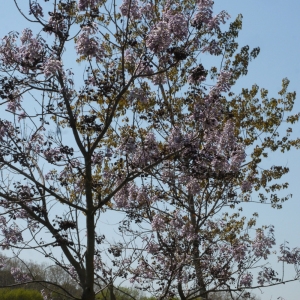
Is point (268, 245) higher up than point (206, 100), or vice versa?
point (206, 100)

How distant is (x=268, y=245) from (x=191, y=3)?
6242 mm

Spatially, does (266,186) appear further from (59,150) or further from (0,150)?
(0,150)

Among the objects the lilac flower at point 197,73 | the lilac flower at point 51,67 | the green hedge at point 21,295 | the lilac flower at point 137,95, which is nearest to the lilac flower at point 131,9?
the lilac flower at point 197,73

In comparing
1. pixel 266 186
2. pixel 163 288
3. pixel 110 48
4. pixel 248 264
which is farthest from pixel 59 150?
pixel 266 186

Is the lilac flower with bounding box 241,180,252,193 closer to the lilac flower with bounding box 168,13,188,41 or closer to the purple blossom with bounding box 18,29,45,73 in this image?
the lilac flower with bounding box 168,13,188,41

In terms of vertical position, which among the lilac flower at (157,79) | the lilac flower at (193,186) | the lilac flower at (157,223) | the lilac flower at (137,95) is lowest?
the lilac flower at (157,223)

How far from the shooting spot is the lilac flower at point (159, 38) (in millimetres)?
7301

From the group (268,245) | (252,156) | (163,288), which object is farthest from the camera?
(252,156)

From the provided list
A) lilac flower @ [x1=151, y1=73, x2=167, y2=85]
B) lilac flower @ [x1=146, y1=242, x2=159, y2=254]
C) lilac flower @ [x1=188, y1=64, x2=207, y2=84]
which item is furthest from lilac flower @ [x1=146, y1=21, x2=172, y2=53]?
lilac flower @ [x1=146, y1=242, x2=159, y2=254]

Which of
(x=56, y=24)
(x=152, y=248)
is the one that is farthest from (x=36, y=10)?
(x=152, y=248)

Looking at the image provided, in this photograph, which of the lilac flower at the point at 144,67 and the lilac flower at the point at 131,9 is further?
the lilac flower at the point at 131,9

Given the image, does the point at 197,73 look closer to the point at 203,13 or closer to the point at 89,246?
the point at 203,13

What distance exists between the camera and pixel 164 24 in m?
7.37

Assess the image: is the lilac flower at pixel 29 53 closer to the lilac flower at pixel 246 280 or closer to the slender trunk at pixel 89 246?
the slender trunk at pixel 89 246
